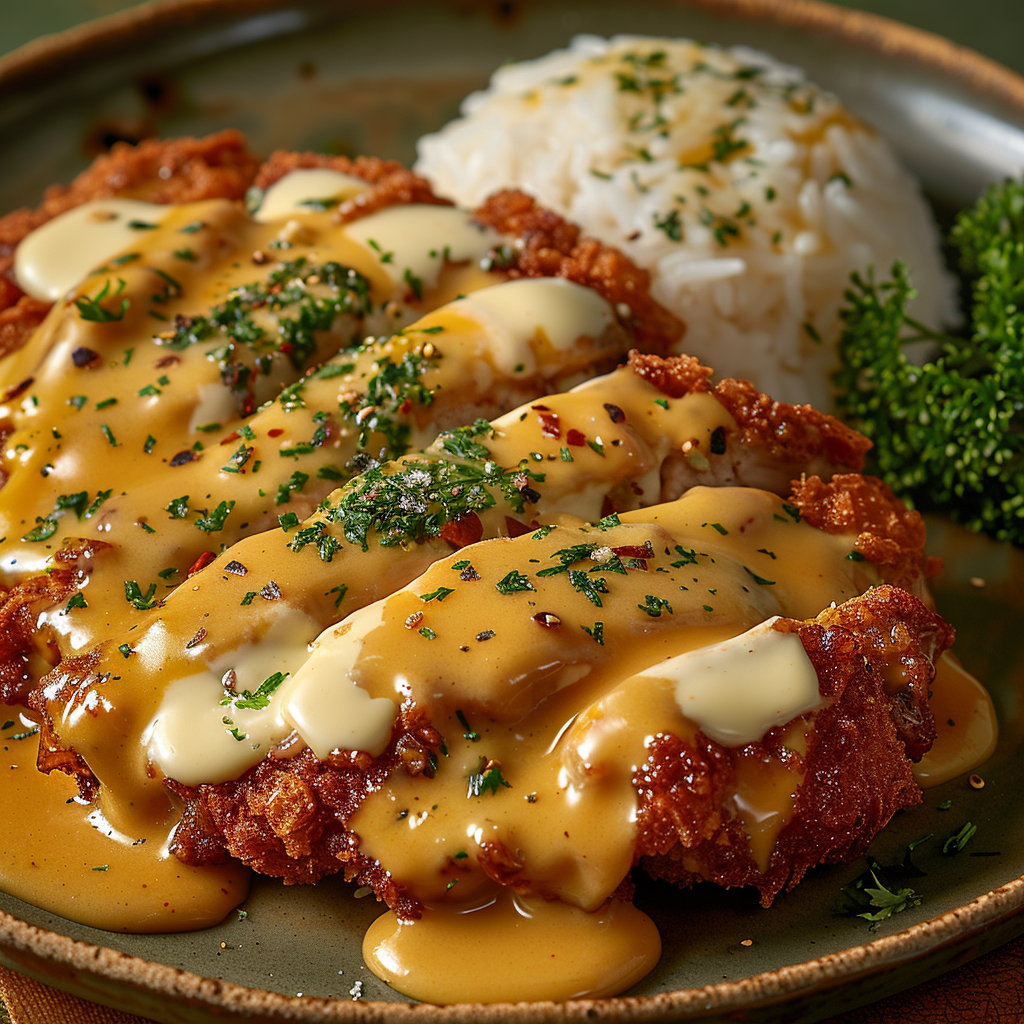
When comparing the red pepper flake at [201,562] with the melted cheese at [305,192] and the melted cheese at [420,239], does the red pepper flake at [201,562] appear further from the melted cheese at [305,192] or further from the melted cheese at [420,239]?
the melted cheese at [305,192]

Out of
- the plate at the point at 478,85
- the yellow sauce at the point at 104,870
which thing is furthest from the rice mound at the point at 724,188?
the yellow sauce at the point at 104,870

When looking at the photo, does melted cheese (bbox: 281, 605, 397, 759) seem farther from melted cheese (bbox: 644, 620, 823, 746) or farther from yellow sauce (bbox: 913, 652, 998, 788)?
yellow sauce (bbox: 913, 652, 998, 788)

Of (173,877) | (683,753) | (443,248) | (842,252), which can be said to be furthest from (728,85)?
(173,877)

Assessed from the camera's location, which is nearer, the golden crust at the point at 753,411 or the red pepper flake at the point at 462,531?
the red pepper flake at the point at 462,531

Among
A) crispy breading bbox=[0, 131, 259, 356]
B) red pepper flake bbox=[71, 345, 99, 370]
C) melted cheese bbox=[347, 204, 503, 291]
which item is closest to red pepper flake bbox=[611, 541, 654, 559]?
melted cheese bbox=[347, 204, 503, 291]

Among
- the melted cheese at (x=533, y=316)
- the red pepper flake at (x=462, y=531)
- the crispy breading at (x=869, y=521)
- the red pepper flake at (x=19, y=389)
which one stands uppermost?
the red pepper flake at (x=19, y=389)

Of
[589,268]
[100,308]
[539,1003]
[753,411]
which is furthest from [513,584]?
[100,308]

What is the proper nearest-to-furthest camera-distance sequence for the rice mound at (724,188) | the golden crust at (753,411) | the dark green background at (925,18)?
the golden crust at (753,411)
the rice mound at (724,188)
the dark green background at (925,18)
